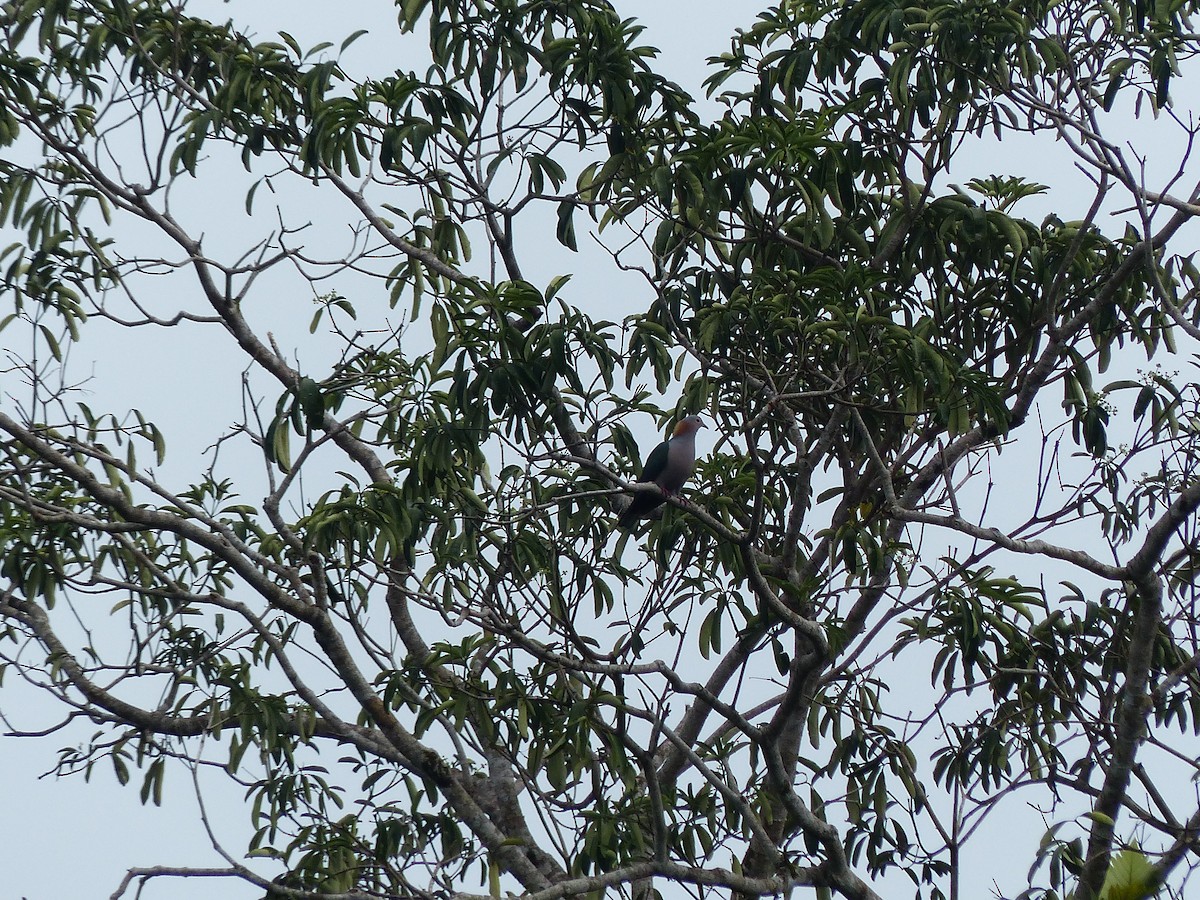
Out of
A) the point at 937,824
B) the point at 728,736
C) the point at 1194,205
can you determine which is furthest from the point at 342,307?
the point at 1194,205

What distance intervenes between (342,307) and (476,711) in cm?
169

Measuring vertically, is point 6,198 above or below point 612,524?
above

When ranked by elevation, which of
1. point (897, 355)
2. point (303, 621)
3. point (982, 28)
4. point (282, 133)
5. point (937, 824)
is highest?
point (282, 133)

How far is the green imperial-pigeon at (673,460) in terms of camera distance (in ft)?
17.5

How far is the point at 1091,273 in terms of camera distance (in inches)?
204

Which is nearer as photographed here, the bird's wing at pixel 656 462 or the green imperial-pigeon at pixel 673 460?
the green imperial-pigeon at pixel 673 460

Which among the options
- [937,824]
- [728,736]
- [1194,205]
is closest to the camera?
[937,824]

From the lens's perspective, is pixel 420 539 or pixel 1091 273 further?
pixel 1091 273

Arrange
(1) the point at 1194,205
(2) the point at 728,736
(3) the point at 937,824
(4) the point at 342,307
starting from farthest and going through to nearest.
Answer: (2) the point at 728,736, (4) the point at 342,307, (1) the point at 1194,205, (3) the point at 937,824

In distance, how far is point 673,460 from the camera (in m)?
5.43

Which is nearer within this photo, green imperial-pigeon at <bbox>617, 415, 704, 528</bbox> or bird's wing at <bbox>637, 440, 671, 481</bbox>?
green imperial-pigeon at <bbox>617, 415, 704, 528</bbox>

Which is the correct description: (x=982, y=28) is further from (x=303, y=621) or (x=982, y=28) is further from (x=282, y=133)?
(x=303, y=621)

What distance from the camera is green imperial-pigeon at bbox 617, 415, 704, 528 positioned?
5324mm

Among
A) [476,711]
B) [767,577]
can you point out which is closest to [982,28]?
[767,577]
